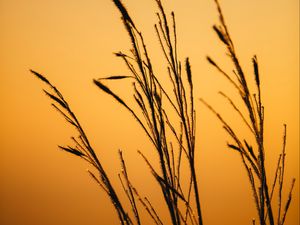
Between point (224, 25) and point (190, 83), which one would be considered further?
point (190, 83)

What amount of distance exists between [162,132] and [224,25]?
15.7 inches

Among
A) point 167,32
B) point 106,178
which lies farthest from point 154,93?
point 106,178

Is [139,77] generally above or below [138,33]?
below

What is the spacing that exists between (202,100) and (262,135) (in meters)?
0.24

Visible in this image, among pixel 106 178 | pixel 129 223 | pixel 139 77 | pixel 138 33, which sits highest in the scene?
pixel 138 33

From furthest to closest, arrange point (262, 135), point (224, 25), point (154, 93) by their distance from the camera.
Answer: point (154, 93) → point (262, 135) → point (224, 25)

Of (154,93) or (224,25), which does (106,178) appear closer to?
(154,93)

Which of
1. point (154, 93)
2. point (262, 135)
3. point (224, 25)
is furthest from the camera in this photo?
point (154, 93)

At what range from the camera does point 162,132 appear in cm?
110

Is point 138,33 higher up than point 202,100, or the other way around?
point 138,33

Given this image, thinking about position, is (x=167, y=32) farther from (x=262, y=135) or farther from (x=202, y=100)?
(x=262, y=135)

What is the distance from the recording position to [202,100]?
93 cm

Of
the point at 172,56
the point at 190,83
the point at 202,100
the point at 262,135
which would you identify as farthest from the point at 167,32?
the point at 262,135

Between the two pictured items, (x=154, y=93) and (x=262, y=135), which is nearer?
(x=262, y=135)
